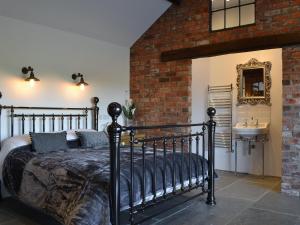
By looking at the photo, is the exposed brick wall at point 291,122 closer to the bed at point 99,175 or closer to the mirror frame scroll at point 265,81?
the mirror frame scroll at point 265,81

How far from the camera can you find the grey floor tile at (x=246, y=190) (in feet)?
13.0

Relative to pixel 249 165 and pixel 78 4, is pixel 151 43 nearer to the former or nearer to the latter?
pixel 78 4

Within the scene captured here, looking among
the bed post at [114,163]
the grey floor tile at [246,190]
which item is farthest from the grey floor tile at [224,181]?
the bed post at [114,163]

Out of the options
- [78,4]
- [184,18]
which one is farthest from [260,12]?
[78,4]

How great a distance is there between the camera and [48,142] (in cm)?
375

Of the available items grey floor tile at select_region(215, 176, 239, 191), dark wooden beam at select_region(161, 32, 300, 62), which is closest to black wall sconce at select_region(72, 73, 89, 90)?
dark wooden beam at select_region(161, 32, 300, 62)

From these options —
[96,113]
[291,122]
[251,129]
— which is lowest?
[251,129]

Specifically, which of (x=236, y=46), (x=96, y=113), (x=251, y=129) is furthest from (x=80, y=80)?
(x=251, y=129)

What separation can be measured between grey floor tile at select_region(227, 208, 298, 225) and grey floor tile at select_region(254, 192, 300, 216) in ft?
0.59

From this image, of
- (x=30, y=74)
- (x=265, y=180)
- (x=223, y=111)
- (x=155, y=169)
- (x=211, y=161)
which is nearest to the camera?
(x=155, y=169)

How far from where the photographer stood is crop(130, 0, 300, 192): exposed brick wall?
Result: 4.35m

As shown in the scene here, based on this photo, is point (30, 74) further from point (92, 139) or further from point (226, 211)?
point (226, 211)

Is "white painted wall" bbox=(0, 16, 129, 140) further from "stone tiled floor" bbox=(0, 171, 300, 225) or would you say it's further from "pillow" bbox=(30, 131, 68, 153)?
"stone tiled floor" bbox=(0, 171, 300, 225)

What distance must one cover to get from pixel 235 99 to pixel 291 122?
157 cm
